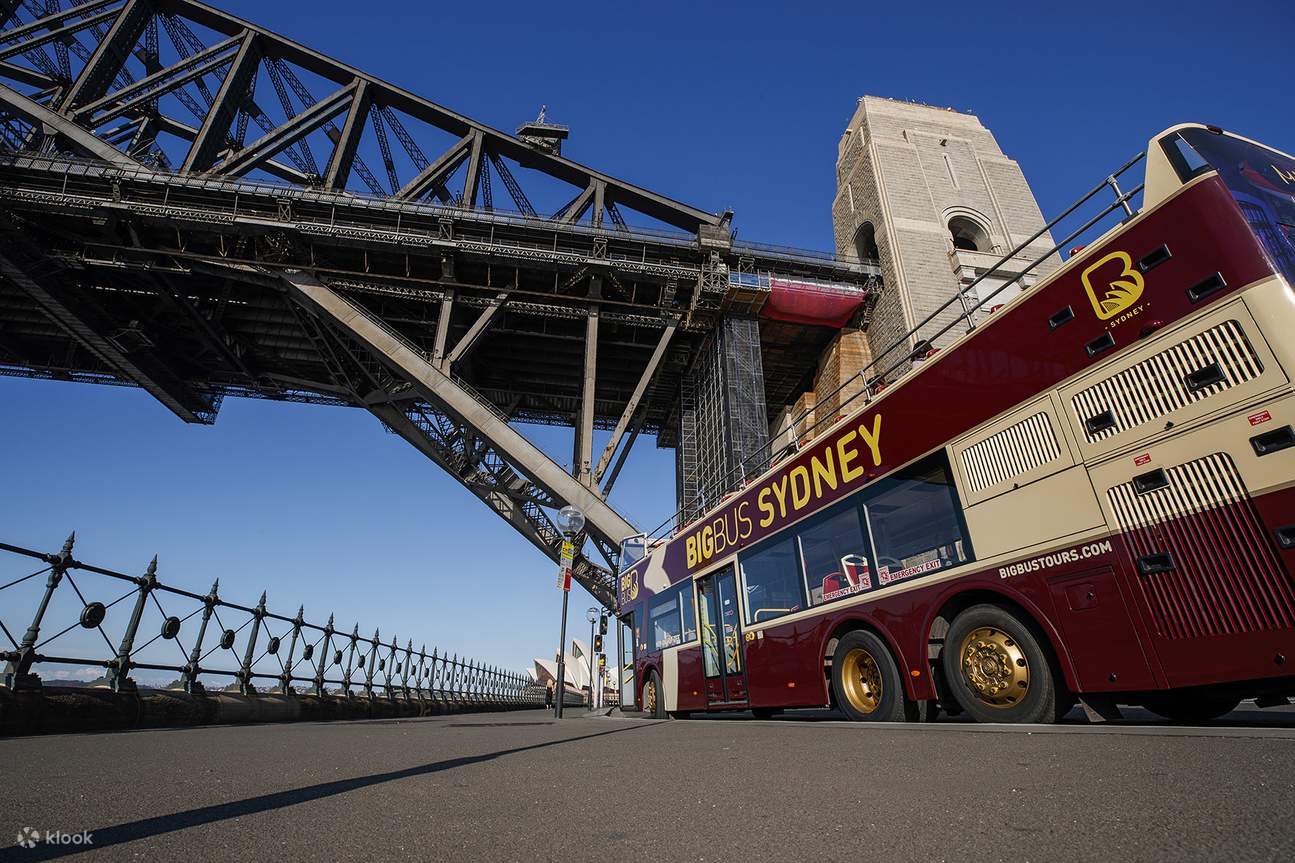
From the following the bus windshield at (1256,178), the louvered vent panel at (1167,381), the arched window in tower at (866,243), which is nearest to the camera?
the louvered vent panel at (1167,381)

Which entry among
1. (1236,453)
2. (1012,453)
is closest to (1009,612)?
(1012,453)

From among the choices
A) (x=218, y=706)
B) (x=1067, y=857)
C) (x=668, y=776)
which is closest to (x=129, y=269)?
(x=218, y=706)

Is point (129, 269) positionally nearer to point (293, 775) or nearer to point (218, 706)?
point (218, 706)

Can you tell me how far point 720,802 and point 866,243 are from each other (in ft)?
92.2

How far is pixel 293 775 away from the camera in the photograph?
11.0 ft

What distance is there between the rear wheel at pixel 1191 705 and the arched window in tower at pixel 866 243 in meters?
24.2

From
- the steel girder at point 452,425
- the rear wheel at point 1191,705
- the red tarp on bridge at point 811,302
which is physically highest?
the red tarp on bridge at point 811,302

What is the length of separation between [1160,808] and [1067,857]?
0.69 meters

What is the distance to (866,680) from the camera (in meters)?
6.24

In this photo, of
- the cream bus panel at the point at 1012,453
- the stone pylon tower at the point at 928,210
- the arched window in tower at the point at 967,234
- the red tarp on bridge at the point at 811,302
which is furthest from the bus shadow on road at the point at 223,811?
the arched window in tower at the point at 967,234

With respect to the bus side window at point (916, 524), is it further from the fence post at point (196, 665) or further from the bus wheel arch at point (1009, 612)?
the fence post at point (196, 665)

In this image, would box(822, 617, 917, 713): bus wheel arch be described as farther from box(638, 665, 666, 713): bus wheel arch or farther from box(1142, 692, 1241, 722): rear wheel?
box(638, 665, 666, 713): bus wheel arch

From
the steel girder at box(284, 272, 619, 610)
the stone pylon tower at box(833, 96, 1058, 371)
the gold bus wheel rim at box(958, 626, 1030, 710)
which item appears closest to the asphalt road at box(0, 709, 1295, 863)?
the gold bus wheel rim at box(958, 626, 1030, 710)

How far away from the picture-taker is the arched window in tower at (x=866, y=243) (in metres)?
26.2
